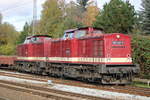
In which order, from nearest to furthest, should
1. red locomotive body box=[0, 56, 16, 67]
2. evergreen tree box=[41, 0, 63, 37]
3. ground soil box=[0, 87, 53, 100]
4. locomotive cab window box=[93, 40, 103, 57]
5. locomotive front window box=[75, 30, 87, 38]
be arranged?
1. ground soil box=[0, 87, 53, 100]
2. locomotive cab window box=[93, 40, 103, 57]
3. locomotive front window box=[75, 30, 87, 38]
4. red locomotive body box=[0, 56, 16, 67]
5. evergreen tree box=[41, 0, 63, 37]

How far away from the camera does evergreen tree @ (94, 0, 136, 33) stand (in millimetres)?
32803

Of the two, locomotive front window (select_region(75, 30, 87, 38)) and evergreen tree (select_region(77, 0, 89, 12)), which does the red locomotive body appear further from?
evergreen tree (select_region(77, 0, 89, 12))

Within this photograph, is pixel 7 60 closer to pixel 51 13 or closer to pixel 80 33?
pixel 80 33

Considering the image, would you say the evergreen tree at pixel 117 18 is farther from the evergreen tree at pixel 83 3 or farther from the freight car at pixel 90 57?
the evergreen tree at pixel 83 3

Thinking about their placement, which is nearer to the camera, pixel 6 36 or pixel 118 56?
pixel 118 56

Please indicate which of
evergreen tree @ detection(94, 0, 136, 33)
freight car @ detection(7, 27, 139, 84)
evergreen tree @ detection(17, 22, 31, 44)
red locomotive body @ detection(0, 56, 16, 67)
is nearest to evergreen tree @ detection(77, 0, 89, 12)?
evergreen tree @ detection(17, 22, 31, 44)

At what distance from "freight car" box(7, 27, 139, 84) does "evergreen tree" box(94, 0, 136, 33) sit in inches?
525

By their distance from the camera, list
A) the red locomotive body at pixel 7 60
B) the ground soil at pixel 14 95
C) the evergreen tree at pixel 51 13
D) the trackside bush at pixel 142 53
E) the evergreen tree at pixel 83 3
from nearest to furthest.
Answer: the ground soil at pixel 14 95
the trackside bush at pixel 142 53
the red locomotive body at pixel 7 60
the evergreen tree at pixel 51 13
the evergreen tree at pixel 83 3

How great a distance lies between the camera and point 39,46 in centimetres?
2272

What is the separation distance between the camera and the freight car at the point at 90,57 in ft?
47.7

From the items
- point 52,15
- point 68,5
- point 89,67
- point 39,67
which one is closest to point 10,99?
point 89,67

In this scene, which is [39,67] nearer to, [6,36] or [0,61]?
[0,61]

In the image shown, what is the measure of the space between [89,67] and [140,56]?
4113 millimetres

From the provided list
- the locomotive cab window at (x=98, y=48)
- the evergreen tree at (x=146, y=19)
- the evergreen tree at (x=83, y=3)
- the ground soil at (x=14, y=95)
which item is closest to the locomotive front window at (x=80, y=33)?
the locomotive cab window at (x=98, y=48)
